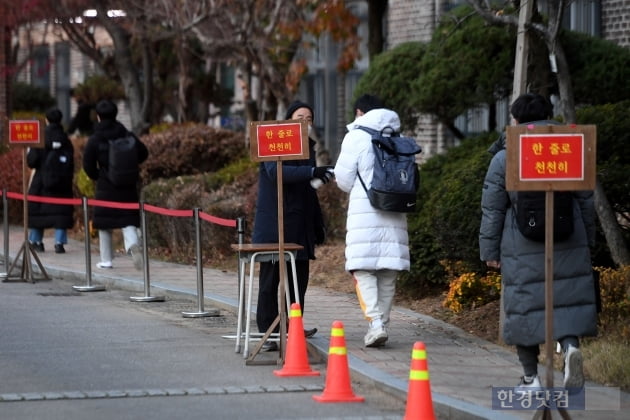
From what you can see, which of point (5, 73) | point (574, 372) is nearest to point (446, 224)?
point (574, 372)

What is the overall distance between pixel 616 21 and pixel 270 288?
8.51m

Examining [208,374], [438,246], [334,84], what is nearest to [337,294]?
[438,246]

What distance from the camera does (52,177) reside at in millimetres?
17672

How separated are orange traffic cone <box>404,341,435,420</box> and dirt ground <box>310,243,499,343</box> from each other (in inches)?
127

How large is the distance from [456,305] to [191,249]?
238 inches

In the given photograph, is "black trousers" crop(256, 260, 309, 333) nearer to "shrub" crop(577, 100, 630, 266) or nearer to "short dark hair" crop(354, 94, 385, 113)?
"short dark hair" crop(354, 94, 385, 113)

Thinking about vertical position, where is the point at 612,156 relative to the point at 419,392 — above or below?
above

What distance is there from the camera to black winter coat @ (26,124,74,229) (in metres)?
17.6

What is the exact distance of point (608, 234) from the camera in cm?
1136

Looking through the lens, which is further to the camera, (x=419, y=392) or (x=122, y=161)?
(x=122, y=161)

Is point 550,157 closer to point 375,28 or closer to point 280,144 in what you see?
point 280,144

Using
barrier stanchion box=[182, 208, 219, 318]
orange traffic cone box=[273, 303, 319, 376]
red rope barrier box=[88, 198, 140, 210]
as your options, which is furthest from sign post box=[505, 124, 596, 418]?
red rope barrier box=[88, 198, 140, 210]

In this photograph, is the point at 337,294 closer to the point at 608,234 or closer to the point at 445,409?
the point at 608,234

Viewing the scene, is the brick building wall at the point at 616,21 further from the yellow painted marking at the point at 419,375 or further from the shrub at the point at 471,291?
the yellow painted marking at the point at 419,375
